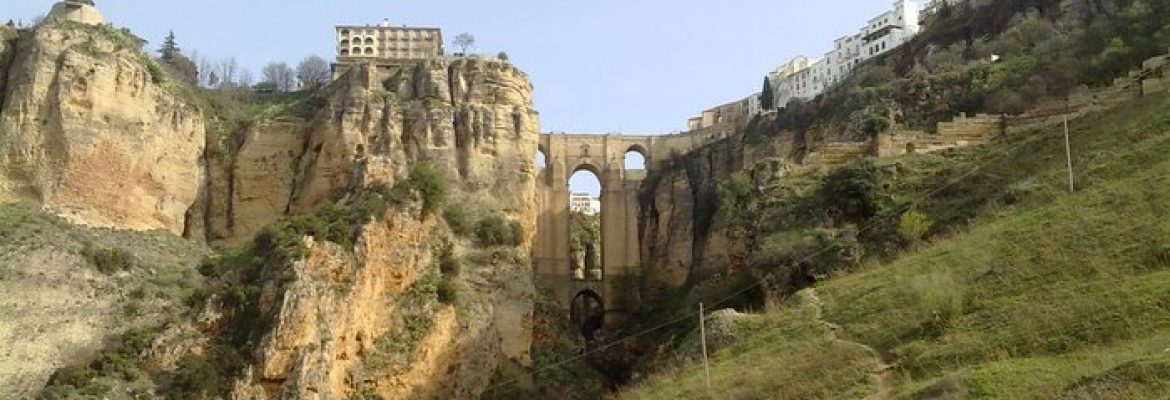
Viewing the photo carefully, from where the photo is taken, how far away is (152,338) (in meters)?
41.6

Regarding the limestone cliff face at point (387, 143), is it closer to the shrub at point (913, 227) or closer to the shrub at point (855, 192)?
the shrub at point (855, 192)

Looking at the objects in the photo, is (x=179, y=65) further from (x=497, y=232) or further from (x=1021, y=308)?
(x=1021, y=308)

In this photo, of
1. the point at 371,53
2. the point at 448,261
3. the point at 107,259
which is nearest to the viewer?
the point at 107,259

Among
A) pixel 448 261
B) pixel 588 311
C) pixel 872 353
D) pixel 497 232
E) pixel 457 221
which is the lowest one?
pixel 588 311

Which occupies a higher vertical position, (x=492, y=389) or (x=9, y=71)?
(x=9, y=71)

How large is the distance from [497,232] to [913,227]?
24006mm

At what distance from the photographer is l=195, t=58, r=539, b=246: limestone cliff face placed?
182ft

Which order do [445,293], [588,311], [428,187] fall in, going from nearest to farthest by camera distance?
[445,293] < [428,187] < [588,311]

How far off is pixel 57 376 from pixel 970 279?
27.3 metres

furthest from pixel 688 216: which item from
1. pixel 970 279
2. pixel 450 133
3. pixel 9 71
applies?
pixel 970 279

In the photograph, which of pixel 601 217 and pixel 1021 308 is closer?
pixel 1021 308

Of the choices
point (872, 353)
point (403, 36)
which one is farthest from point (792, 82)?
point (872, 353)

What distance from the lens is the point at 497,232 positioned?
174ft

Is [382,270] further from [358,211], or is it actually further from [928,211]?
[928,211]
